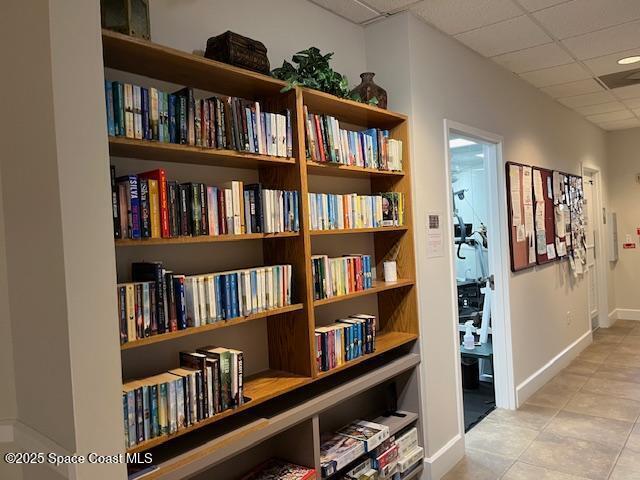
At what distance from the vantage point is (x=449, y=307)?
2947mm

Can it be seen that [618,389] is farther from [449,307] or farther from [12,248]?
[12,248]

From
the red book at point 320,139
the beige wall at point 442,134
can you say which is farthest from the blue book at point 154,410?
the beige wall at point 442,134

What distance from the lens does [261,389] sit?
1.92 m

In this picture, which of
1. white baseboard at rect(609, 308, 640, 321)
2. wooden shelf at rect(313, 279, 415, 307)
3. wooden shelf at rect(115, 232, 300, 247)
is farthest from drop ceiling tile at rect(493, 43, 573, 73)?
white baseboard at rect(609, 308, 640, 321)

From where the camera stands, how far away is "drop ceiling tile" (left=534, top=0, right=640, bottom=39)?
2.67 m

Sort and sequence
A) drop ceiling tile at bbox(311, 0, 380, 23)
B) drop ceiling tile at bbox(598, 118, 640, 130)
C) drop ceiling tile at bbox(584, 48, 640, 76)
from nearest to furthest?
drop ceiling tile at bbox(311, 0, 380, 23)
drop ceiling tile at bbox(584, 48, 640, 76)
drop ceiling tile at bbox(598, 118, 640, 130)

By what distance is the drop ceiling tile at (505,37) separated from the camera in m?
2.89

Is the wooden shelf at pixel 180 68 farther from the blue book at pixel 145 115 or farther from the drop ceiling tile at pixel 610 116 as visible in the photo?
the drop ceiling tile at pixel 610 116

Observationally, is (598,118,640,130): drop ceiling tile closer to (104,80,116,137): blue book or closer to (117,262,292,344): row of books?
(117,262,292,344): row of books

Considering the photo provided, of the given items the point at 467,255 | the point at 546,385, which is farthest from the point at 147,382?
the point at 467,255

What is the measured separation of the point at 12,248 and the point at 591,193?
6.50 metres

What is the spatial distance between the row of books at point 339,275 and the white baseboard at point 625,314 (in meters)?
5.71

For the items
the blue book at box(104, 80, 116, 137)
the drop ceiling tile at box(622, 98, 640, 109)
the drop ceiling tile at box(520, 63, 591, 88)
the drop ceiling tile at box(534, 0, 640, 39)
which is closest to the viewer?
the blue book at box(104, 80, 116, 137)

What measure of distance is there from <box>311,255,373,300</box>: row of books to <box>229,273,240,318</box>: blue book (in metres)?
0.43
